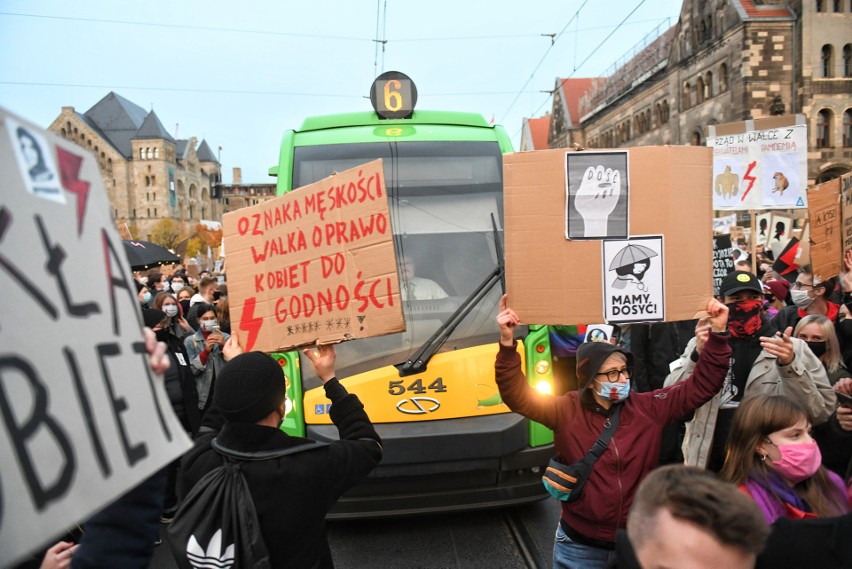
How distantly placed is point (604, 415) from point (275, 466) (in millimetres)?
1557

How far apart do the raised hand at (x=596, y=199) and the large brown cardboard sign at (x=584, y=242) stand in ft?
0.25

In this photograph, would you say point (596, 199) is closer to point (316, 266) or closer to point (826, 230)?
point (316, 266)

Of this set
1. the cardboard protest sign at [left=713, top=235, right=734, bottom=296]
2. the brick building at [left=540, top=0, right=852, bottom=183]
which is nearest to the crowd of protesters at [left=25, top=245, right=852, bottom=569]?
the cardboard protest sign at [left=713, top=235, right=734, bottom=296]

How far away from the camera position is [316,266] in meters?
2.93

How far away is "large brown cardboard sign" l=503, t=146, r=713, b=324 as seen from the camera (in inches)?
112

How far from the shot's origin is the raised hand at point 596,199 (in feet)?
9.33

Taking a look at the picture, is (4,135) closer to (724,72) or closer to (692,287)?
(692,287)

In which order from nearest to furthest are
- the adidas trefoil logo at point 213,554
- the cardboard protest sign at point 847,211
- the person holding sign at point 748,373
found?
1. the adidas trefoil logo at point 213,554
2. the person holding sign at point 748,373
3. the cardboard protest sign at point 847,211

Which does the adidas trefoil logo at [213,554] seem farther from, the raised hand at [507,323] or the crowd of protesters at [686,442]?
the raised hand at [507,323]

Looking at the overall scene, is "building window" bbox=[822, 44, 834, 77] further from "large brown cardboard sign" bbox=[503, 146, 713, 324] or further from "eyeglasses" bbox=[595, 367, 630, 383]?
"eyeglasses" bbox=[595, 367, 630, 383]

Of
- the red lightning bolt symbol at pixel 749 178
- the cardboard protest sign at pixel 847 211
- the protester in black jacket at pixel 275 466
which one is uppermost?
the red lightning bolt symbol at pixel 749 178

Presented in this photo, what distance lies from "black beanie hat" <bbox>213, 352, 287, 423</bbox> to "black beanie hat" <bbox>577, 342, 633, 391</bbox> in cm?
142

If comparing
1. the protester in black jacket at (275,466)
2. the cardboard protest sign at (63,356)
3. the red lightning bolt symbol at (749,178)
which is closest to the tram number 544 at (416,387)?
the protester in black jacket at (275,466)

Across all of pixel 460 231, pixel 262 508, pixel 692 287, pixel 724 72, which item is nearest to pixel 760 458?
pixel 692 287
